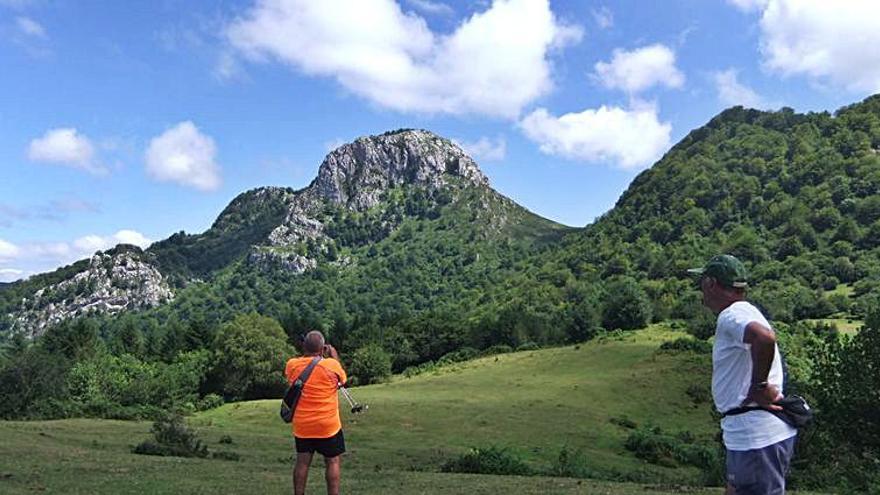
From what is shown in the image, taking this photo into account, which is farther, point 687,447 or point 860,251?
point 860,251

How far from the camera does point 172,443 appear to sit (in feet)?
95.8

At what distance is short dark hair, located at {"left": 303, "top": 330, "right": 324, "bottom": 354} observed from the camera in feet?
35.8

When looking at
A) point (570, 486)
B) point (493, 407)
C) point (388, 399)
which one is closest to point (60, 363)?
point (388, 399)

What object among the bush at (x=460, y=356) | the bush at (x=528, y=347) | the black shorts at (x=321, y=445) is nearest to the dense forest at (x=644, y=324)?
the bush at (x=460, y=356)

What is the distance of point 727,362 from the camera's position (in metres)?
6.09

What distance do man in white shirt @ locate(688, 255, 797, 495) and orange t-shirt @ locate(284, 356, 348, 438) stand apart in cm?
634

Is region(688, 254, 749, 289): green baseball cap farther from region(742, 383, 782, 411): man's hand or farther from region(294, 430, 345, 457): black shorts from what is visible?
region(294, 430, 345, 457): black shorts

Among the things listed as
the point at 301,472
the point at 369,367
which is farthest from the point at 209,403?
the point at 301,472

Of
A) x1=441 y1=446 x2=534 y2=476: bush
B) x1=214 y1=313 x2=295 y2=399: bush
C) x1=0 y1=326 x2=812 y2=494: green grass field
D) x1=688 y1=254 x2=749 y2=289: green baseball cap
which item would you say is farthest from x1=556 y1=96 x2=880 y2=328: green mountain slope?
x1=688 y1=254 x2=749 y2=289: green baseball cap

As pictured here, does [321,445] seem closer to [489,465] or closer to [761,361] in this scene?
[761,361]

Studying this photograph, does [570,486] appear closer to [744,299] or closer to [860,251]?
[744,299]

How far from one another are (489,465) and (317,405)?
16.9 m

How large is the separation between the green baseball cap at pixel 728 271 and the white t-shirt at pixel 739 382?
0.29 m

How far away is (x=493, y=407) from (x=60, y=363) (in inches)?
2049
